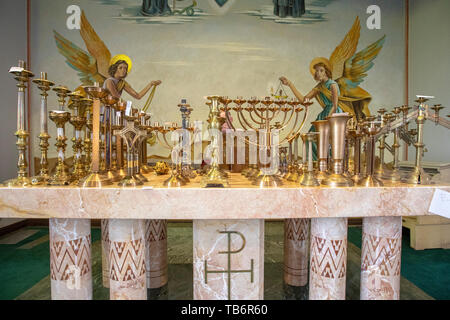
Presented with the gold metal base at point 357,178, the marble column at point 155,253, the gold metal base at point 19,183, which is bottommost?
the marble column at point 155,253

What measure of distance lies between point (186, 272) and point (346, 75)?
15.6 feet

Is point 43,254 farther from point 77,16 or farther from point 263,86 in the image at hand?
point 263,86

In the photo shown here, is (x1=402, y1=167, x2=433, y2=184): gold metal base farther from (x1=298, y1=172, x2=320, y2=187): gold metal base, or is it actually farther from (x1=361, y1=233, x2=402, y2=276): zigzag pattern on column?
(x1=298, y1=172, x2=320, y2=187): gold metal base

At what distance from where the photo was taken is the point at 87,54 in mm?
4977

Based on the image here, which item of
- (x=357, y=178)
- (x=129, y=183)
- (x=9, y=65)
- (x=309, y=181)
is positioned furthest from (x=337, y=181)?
(x=9, y=65)

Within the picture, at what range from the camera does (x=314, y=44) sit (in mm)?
5109

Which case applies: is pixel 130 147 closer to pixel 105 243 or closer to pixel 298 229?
pixel 105 243

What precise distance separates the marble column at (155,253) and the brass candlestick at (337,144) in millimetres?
1783

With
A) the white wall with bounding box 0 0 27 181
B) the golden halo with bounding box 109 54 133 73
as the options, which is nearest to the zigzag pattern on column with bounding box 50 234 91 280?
the white wall with bounding box 0 0 27 181

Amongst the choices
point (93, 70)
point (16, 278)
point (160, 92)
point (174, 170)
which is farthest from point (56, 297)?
point (93, 70)

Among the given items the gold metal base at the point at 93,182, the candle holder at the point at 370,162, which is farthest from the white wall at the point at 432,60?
the gold metal base at the point at 93,182

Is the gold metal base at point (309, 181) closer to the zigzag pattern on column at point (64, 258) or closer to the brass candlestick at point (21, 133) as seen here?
the zigzag pattern on column at point (64, 258)

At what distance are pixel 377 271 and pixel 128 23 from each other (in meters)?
5.58

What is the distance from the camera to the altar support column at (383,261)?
6.15 feet
